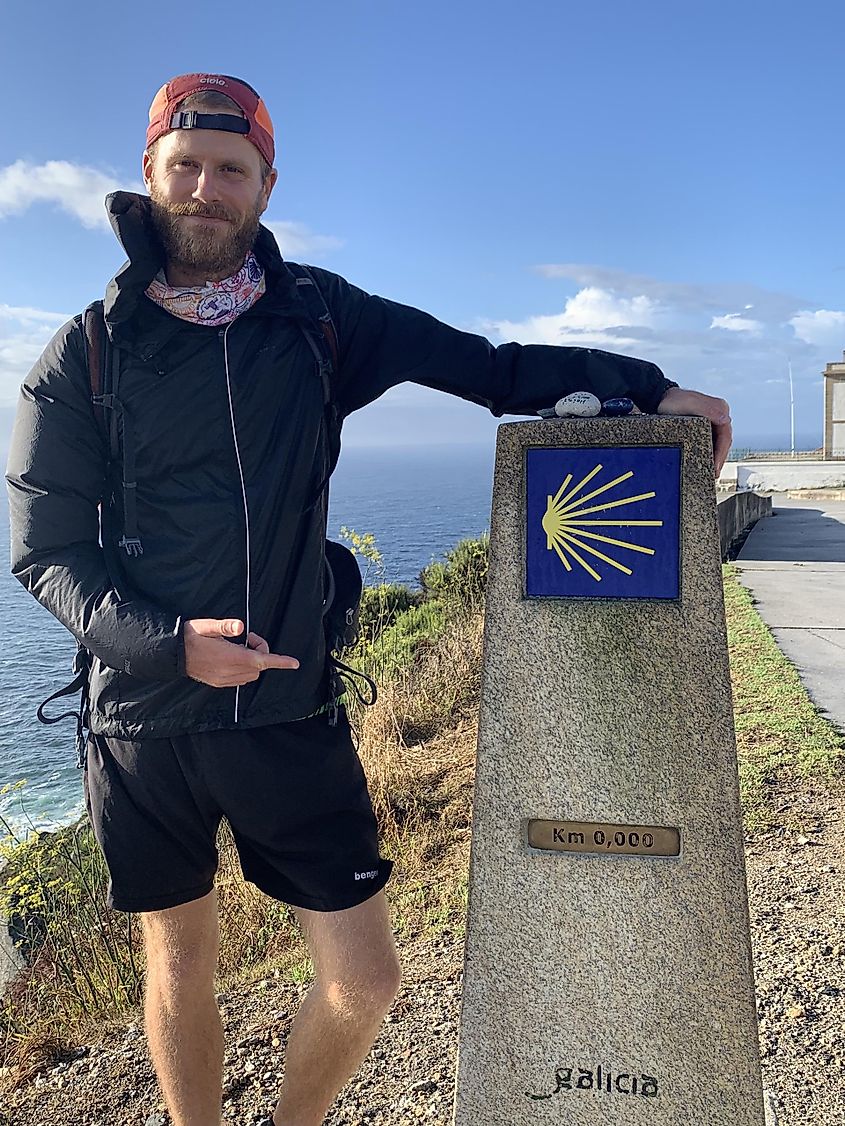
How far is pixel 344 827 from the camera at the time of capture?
238 cm

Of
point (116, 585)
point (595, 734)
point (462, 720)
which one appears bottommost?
point (462, 720)

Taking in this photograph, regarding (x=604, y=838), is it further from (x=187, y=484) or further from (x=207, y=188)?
(x=207, y=188)

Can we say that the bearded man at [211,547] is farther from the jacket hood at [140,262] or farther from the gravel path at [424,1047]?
the gravel path at [424,1047]

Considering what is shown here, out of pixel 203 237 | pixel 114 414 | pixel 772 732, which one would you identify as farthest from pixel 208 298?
pixel 772 732

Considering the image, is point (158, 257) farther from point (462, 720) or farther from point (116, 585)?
point (462, 720)

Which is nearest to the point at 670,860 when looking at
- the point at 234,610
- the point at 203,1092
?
the point at 234,610

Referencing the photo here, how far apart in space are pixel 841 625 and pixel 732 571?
344cm

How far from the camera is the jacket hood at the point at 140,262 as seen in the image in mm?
2256

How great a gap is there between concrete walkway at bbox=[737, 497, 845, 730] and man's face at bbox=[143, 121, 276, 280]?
4752 mm

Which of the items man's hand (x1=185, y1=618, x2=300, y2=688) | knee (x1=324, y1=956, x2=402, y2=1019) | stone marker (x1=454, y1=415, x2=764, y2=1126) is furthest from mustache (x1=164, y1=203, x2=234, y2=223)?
knee (x1=324, y1=956, x2=402, y2=1019)

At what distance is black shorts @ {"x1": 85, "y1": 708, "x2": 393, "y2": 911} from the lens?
2314mm

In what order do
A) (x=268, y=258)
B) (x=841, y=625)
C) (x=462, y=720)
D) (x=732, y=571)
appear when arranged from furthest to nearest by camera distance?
(x=732, y=571) < (x=841, y=625) < (x=462, y=720) < (x=268, y=258)

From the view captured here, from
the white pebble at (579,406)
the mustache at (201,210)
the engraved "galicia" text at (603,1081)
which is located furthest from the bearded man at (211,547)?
the engraved "galicia" text at (603,1081)

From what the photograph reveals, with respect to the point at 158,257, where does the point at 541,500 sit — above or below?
below
